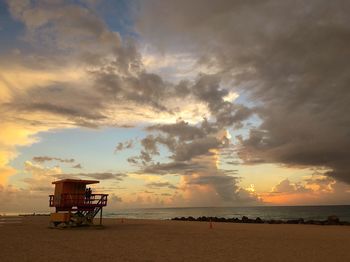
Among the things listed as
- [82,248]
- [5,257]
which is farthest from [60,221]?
[5,257]

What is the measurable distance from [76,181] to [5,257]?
16753 millimetres

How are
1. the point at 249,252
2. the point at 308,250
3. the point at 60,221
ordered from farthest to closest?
the point at 60,221 → the point at 308,250 → the point at 249,252

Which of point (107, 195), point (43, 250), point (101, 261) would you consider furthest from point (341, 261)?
point (107, 195)

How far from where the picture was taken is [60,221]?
30.7 meters

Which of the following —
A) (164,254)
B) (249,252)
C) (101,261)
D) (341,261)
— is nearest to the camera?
(101,261)

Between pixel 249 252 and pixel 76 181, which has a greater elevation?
pixel 76 181

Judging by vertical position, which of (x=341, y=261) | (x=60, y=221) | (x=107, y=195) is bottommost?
(x=341, y=261)

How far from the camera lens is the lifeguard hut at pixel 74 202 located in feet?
99.8

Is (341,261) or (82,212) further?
(82,212)

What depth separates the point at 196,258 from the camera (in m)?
14.5

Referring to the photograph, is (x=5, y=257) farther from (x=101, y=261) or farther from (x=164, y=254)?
(x=164, y=254)

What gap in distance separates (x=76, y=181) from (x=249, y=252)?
18.6 metres

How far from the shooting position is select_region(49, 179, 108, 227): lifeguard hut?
3042cm

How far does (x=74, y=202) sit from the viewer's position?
30.5 metres
